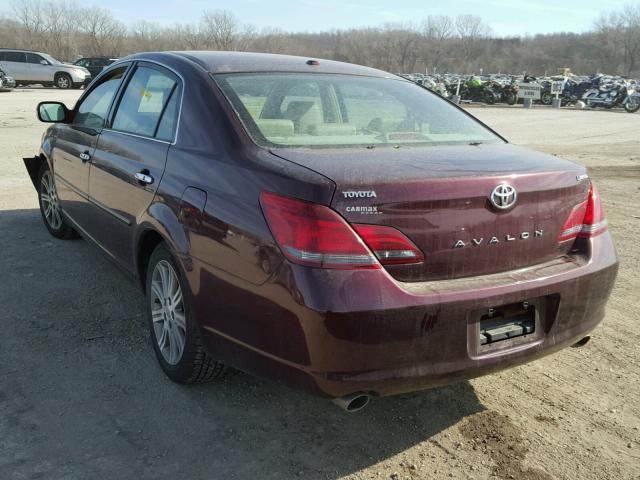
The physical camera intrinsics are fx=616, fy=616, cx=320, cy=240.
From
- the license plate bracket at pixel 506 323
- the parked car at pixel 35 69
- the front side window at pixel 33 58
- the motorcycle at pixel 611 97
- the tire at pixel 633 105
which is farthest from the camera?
the motorcycle at pixel 611 97

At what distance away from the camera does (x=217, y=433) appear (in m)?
2.80

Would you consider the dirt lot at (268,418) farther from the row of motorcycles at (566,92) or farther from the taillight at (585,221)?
the row of motorcycles at (566,92)

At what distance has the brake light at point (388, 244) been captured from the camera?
2.29 meters

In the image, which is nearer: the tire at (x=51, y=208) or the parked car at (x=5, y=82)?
the tire at (x=51, y=208)

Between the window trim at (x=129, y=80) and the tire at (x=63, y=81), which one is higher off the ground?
the window trim at (x=129, y=80)

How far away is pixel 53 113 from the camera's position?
4887 millimetres

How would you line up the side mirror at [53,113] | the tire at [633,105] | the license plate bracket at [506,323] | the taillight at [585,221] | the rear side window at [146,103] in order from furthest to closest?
the tire at [633,105]
the side mirror at [53,113]
the rear side window at [146,103]
the taillight at [585,221]
the license plate bracket at [506,323]

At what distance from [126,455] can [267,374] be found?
724 millimetres

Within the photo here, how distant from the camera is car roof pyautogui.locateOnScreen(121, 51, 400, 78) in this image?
10.9 feet

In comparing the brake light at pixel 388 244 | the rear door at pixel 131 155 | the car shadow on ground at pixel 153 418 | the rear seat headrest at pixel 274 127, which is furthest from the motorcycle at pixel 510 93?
the brake light at pixel 388 244

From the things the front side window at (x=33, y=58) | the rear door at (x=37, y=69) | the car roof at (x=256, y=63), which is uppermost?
the car roof at (x=256, y=63)

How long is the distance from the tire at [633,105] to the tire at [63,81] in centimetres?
2757

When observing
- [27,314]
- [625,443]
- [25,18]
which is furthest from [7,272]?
[25,18]

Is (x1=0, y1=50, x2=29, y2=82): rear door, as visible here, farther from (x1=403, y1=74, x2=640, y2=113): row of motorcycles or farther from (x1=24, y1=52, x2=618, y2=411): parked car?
(x1=24, y1=52, x2=618, y2=411): parked car
